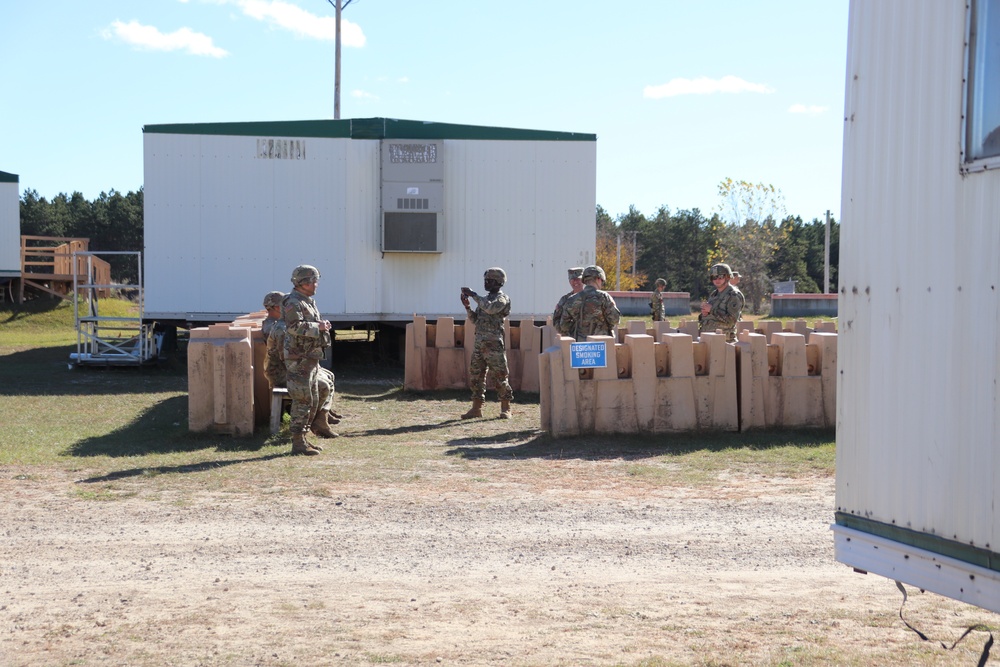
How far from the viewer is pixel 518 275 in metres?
18.1

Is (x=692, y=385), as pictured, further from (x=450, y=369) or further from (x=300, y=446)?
(x=450, y=369)

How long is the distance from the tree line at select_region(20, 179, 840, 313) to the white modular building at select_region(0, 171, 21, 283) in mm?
17276

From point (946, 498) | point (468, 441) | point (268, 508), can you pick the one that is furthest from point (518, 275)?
point (946, 498)

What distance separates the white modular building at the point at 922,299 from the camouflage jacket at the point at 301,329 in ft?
21.7

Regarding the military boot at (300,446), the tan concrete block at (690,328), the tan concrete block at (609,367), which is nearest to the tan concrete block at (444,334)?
the tan concrete block at (690,328)

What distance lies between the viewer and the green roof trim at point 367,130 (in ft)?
57.3

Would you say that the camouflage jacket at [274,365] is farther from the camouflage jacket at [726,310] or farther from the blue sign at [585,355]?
the camouflage jacket at [726,310]

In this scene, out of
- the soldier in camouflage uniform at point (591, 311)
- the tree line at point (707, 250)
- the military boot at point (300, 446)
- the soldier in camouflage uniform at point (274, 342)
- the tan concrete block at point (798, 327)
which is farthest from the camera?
the tree line at point (707, 250)

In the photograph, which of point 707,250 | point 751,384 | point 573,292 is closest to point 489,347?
point 573,292

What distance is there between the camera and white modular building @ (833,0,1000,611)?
335 centimetres

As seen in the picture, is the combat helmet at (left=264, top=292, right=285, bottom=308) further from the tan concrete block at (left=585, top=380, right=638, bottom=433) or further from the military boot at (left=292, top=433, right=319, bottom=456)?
the tan concrete block at (left=585, top=380, right=638, bottom=433)

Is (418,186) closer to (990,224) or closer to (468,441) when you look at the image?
(468,441)

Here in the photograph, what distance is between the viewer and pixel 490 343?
40.9ft

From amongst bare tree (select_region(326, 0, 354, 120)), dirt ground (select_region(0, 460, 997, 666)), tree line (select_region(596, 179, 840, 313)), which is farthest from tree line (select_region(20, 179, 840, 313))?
dirt ground (select_region(0, 460, 997, 666))
